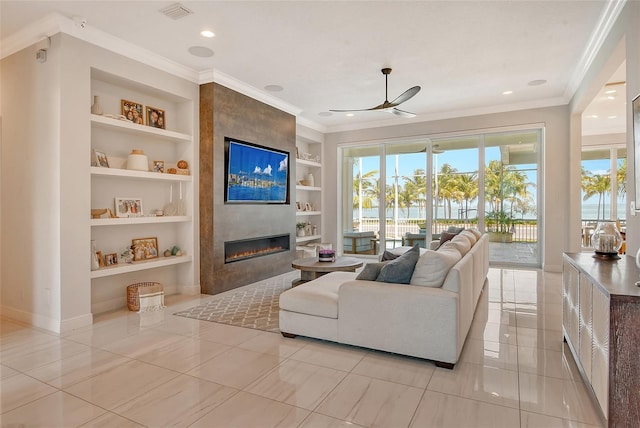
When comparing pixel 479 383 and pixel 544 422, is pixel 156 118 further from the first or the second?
pixel 544 422

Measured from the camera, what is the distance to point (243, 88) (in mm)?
5438

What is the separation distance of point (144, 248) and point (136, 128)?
4.86 ft

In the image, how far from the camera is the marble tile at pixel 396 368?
8.22ft

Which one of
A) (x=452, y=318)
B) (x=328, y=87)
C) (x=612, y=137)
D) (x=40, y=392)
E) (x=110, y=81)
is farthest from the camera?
(x=612, y=137)

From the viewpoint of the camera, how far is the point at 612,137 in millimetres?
8977

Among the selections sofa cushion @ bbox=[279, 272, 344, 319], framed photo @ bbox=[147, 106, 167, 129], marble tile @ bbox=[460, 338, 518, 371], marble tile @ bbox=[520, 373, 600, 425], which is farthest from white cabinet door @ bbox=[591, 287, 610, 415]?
framed photo @ bbox=[147, 106, 167, 129]

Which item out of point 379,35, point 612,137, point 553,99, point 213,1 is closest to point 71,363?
point 213,1

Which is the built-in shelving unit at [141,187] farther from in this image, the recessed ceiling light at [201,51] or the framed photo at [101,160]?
the recessed ceiling light at [201,51]

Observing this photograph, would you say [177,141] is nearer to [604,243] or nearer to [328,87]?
[328,87]

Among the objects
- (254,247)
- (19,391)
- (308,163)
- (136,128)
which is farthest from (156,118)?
(308,163)

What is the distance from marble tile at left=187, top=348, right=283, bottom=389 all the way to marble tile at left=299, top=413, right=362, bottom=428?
1.92 feet

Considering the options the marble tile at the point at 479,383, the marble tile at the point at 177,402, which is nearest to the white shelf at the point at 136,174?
the marble tile at the point at 177,402

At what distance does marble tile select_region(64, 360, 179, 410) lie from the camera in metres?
2.26

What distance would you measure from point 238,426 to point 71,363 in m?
1.66
